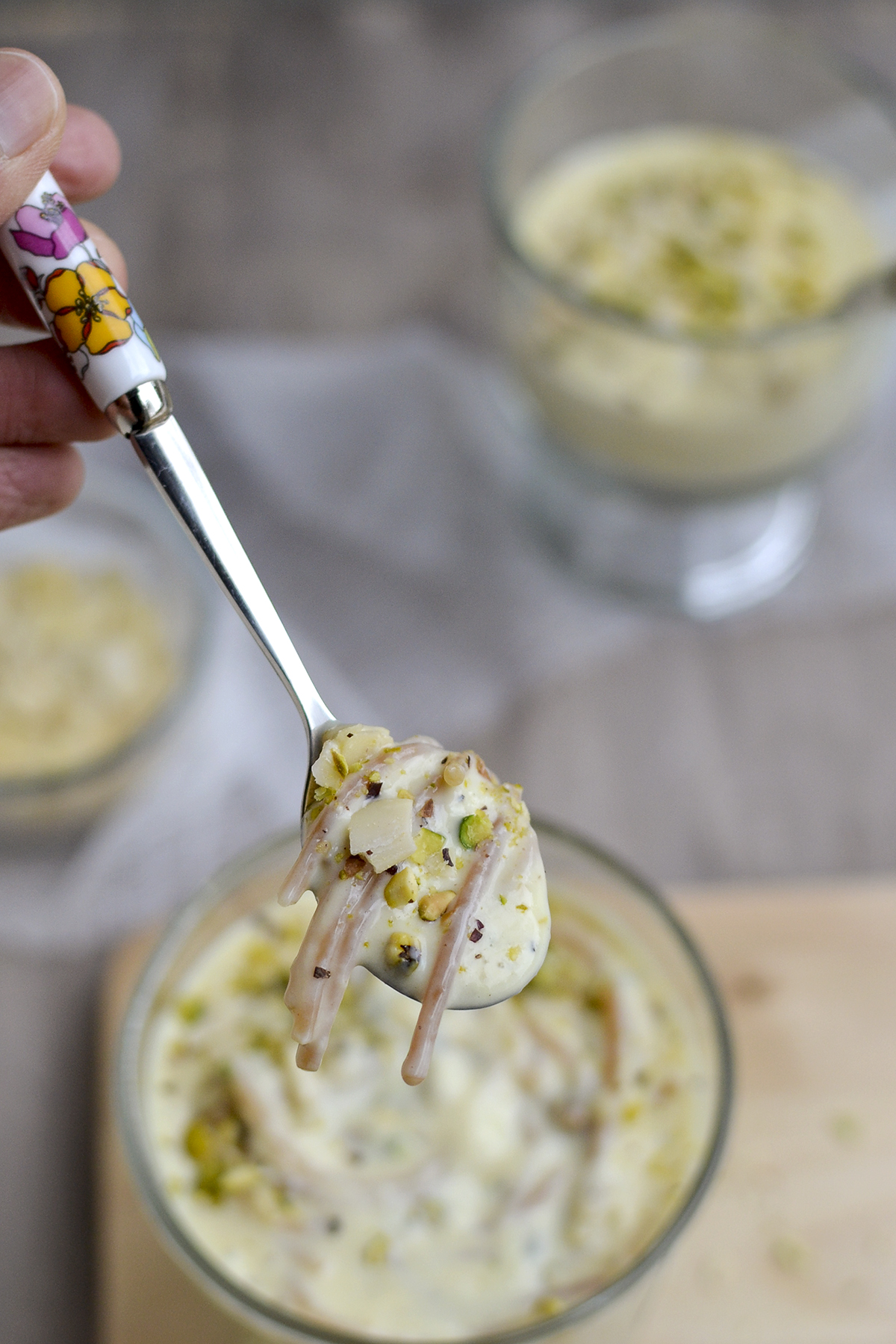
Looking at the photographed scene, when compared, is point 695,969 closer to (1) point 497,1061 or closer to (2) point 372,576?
(1) point 497,1061

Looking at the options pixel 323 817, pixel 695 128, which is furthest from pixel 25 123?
pixel 695 128

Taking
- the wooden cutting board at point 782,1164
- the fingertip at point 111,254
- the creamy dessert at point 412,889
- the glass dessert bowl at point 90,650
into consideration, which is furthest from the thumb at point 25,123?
the wooden cutting board at point 782,1164

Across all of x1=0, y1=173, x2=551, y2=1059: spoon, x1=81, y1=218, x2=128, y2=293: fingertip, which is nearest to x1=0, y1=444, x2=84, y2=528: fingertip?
x1=81, y1=218, x2=128, y2=293: fingertip

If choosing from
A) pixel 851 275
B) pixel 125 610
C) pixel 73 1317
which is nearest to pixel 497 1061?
pixel 73 1317

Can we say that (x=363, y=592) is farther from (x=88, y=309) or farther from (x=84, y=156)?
(x=88, y=309)

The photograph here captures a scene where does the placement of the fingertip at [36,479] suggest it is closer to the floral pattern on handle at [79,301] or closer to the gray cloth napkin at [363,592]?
the floral pattern on handle at [79,301]

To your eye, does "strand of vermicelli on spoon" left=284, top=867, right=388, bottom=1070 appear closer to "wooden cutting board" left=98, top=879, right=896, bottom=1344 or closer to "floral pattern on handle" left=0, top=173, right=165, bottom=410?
"floral pattern on handle" left=0, top=173, right=165, bottom=410
